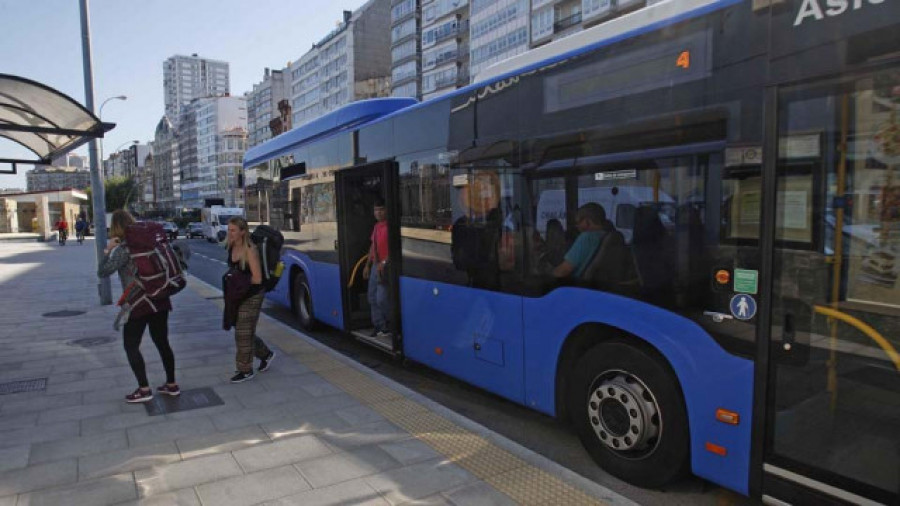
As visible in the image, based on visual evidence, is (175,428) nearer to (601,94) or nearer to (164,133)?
(601,94)

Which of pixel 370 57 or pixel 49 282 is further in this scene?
pixel 370 57

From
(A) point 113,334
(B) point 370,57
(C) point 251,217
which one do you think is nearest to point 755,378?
(A) point 113,334

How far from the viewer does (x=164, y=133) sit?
167875 mm

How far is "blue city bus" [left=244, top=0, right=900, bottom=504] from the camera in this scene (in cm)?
279

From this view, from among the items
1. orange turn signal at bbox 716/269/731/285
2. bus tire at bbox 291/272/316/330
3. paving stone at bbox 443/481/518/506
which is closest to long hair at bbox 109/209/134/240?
paving stone at bbox 443/481/518/506

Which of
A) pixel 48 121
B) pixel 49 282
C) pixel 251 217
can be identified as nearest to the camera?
pixel 48 121

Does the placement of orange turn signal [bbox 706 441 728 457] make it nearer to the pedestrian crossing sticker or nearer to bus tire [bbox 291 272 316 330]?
the pedestrian crossing sticker

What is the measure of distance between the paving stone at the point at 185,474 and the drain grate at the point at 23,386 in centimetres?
291

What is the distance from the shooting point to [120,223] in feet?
17.1

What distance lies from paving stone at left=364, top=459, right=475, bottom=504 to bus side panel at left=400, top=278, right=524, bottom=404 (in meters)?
1.11

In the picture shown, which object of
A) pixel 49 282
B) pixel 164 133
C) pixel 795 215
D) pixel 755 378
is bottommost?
pixel 49 282

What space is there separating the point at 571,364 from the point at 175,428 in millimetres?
3209

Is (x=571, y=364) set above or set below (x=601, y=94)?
below

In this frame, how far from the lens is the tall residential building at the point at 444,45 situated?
68.5 meters
